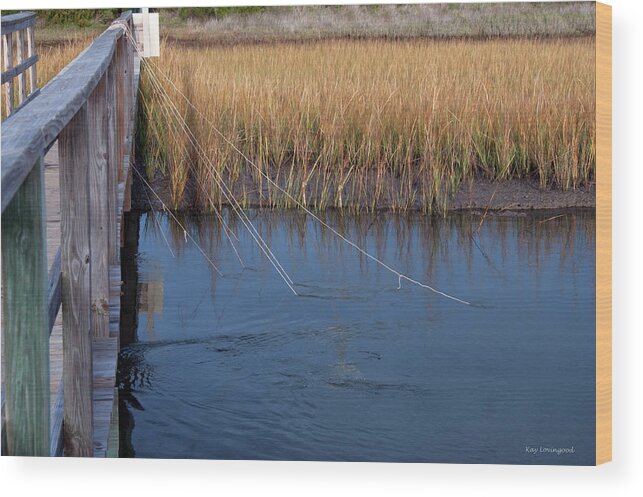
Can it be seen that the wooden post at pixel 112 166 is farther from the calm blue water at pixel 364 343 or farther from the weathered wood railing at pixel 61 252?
the calm blue water at pixel 364 343

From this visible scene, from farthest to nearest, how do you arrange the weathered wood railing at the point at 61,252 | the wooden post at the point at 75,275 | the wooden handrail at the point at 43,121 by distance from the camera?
the wooden post at the point at 75,275
the weathered wood railing at the point at 61,252
the wooden handrail at the point at 43,121

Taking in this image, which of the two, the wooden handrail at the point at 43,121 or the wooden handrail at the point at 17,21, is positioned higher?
the wooden handrail at the point at 17,21

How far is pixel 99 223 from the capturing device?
2623mm

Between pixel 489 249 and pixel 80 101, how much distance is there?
2010mm

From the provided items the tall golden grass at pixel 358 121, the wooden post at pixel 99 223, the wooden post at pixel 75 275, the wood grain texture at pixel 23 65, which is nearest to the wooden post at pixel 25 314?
the wooden post at pixel 75 275

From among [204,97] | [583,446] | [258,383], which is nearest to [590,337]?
[583,446]

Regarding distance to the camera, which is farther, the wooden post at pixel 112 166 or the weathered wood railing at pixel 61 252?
the wooden post at pixel 112 166

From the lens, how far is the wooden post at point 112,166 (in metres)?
2.95

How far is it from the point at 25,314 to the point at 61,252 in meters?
0.47

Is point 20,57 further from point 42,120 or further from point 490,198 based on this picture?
point 42,120
